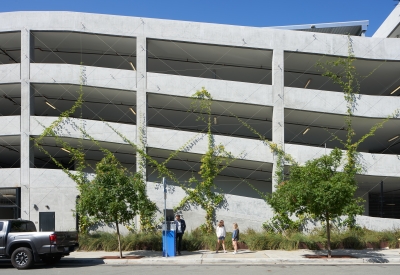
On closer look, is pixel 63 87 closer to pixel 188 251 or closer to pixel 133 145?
pixel 133 145

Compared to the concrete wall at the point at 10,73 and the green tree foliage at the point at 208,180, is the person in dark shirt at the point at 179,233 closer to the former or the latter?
the green tree foliage at the point at 208,180

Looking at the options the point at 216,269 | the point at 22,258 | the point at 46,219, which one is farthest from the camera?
the point at 46,219

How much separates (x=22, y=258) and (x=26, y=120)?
412 inches

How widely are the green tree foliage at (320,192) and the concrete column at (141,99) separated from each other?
8636mm

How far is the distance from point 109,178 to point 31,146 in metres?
8.44

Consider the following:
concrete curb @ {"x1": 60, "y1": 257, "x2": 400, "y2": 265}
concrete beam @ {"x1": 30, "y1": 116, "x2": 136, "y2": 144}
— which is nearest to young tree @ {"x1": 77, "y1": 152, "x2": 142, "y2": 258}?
concrete curb @ {"x1": 60, "y1": 257, "x2": 400, "y2": 265}

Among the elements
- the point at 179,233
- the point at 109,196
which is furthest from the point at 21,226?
the point at 179,233

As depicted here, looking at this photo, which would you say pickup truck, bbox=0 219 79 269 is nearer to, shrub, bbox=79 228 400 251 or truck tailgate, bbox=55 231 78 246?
truck tailgate, bbox=55 231 78 246

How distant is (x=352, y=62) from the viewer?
25.2 meters

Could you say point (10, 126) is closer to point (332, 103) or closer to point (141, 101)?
point (141, 101)

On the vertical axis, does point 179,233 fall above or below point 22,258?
above

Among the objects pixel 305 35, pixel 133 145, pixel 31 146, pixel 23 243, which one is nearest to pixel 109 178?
pixel 23 243

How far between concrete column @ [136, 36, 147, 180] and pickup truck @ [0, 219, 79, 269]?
8.14 m

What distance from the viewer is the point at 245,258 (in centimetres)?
1756
